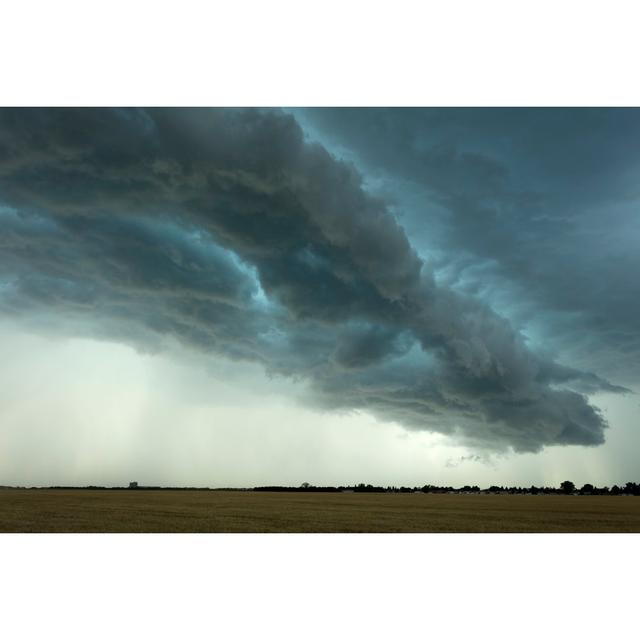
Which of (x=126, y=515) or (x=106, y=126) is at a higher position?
(x=106, y=126)

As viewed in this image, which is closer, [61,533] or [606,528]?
[61,533]

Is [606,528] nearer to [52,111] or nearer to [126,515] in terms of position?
[126,515]

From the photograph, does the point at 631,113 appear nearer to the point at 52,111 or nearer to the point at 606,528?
the point at 606,528

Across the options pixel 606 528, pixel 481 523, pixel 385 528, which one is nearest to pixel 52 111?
pixel 385 528

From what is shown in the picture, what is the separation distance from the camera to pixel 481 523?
3978cm

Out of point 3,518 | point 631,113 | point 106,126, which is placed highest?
point 631,113

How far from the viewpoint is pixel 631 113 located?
35438mm

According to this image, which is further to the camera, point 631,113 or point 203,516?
point 203,516

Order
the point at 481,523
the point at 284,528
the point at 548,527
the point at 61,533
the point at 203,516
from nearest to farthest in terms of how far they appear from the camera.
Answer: the point at 61,533, the point at 284,528, the point at 548,527, the point at 481,523, the point at 203,516

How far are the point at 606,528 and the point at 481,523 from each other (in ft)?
25.5

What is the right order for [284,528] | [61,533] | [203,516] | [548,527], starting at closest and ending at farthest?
[61,533]
[284,528]
[548,527]
[203,516]

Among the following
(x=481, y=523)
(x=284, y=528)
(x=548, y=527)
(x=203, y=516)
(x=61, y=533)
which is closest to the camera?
(x=61, y=533)

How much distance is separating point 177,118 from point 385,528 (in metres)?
27.9

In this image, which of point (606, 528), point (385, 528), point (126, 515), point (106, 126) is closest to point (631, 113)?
point (606, 528)
